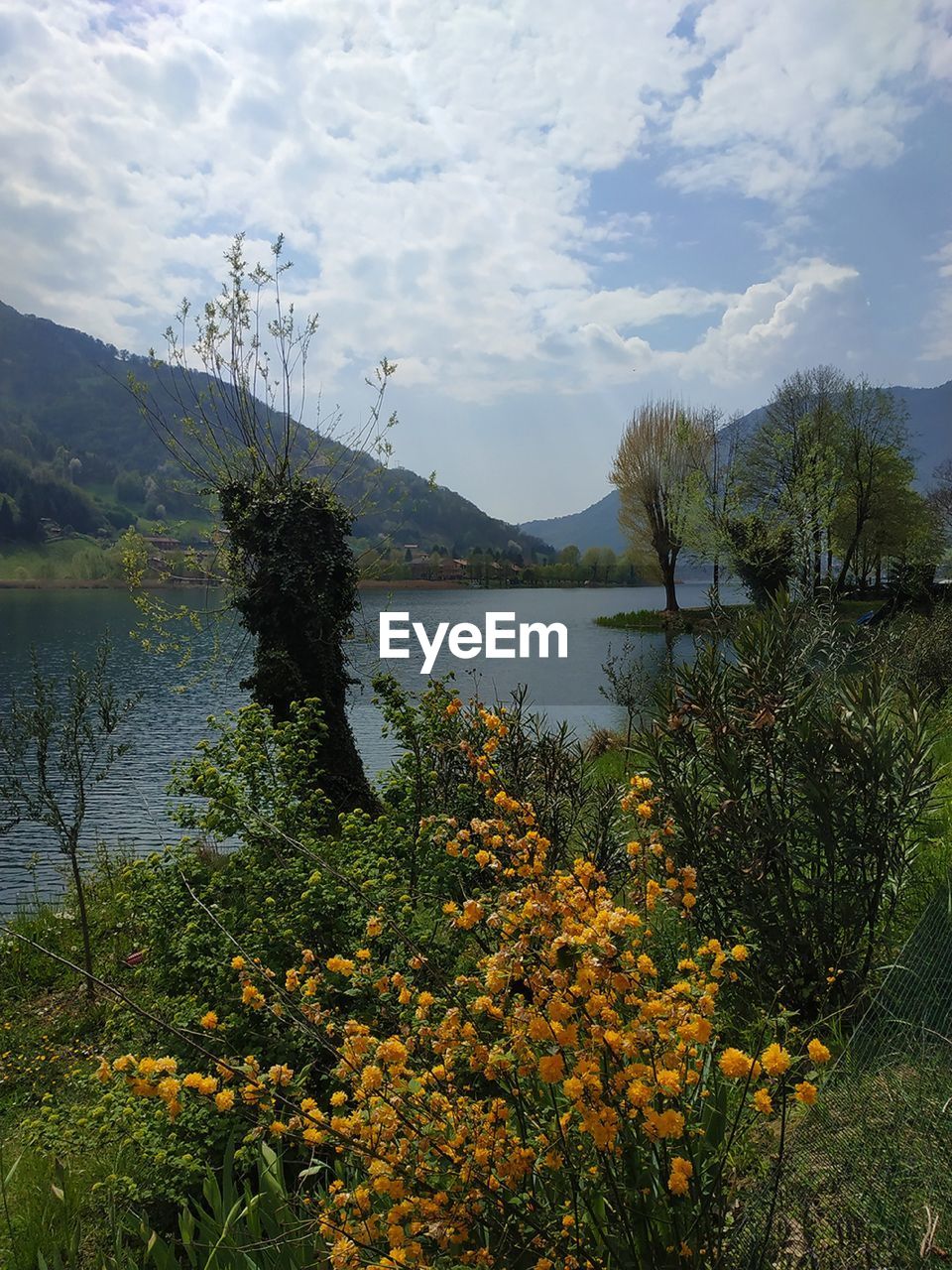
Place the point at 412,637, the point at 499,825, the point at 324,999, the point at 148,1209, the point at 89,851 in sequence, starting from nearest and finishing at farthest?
the point at 499,825, the point at 148,1209, the point at 324,999, the point at 89,851, the point at 412,637

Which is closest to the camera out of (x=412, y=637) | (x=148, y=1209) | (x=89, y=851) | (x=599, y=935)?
(x=599, y=935)

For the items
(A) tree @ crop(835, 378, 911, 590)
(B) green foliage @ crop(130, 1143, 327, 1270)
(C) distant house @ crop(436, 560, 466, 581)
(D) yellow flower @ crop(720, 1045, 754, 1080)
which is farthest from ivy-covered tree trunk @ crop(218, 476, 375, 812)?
(C) distant house @ crop(436, 560, 466, 581)

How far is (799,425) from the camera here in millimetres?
41000

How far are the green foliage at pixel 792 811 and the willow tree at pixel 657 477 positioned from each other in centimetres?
4028

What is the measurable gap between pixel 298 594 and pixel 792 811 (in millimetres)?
7327

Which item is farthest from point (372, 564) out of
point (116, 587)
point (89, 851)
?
A: point (116, 587)

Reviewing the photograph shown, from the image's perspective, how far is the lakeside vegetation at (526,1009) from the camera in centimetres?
194

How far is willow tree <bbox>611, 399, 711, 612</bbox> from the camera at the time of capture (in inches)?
1731

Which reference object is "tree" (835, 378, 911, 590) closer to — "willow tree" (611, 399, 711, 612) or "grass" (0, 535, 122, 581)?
"willow tree" (611, 399, 711, 612)

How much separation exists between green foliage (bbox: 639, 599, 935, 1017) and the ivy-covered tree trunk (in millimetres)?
6462

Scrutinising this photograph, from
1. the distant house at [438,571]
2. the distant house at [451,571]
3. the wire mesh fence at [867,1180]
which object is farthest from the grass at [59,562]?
the wire mesh fence at [867,1180]

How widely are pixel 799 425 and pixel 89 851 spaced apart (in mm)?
39606

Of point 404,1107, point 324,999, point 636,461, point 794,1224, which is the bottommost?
point 324,999

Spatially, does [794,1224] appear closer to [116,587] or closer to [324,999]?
[324,999]
